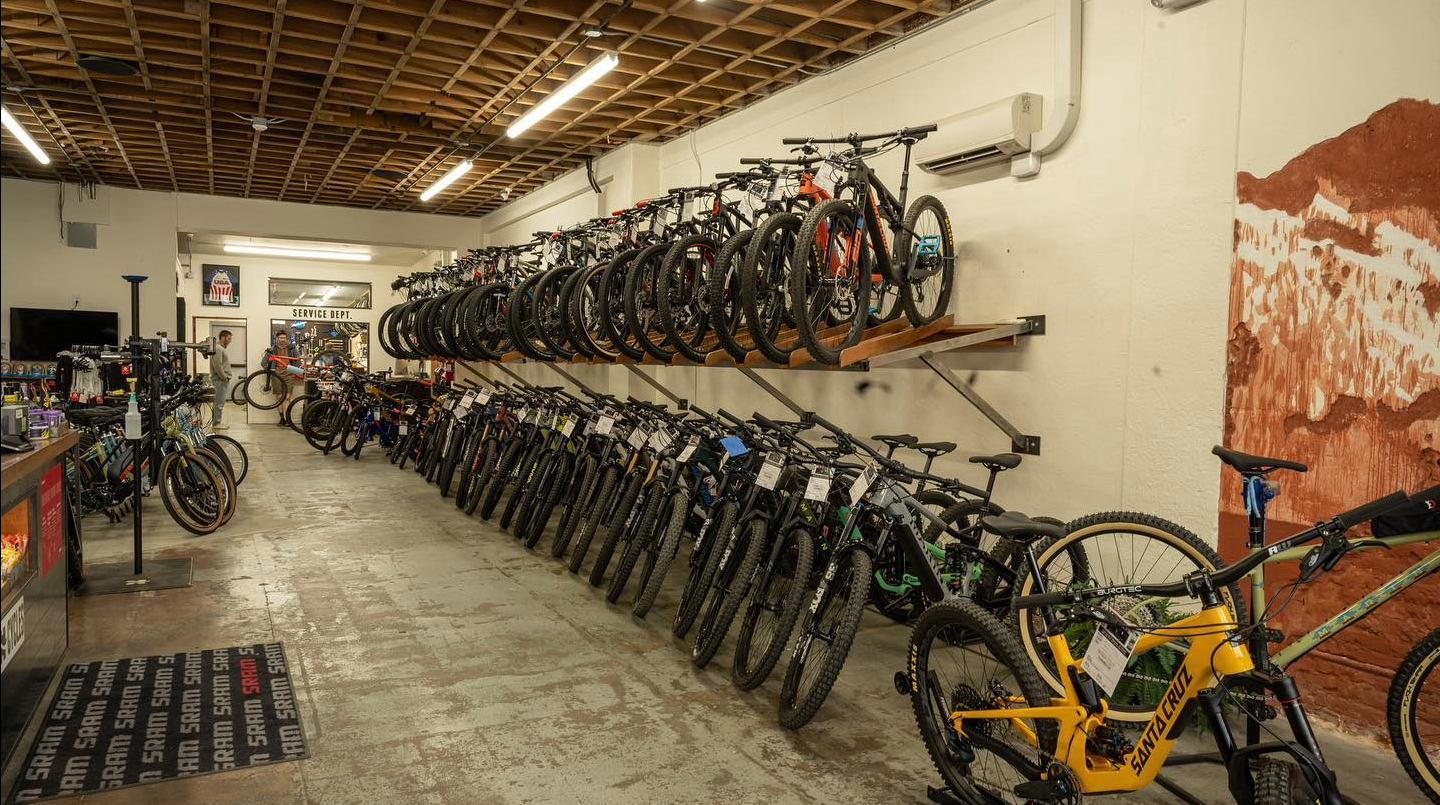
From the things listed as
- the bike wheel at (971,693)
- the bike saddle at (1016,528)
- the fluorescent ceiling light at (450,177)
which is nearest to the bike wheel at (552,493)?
the bike wheel at (971,693)

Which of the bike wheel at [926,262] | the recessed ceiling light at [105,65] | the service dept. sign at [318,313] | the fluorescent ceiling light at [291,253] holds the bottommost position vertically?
the bike wheel at [926,262]

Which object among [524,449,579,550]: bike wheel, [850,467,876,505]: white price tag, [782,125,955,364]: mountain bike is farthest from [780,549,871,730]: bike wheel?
[524,449,579,550]: bike wheel

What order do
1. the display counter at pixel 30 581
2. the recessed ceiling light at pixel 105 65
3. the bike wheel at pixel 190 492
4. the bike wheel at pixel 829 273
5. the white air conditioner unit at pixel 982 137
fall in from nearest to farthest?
the display counter at pixel 30 581 < the bike wheel at pixel 829 273 < the white air conditioner unit at pixel 982 137 < the recessed ceiling light at pixel 105 65 < the bike wheel at pixel 190 492

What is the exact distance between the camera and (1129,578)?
3406mm

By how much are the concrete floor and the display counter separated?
247 millimetres

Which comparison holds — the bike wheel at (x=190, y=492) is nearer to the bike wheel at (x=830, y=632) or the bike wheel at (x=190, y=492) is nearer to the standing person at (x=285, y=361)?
the bike wheel at (x=830, y=632)

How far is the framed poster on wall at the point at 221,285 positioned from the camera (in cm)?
1568

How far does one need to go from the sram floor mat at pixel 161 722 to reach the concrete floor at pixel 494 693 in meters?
0.08

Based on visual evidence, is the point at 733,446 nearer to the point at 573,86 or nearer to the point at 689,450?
Result: the point at 689,450

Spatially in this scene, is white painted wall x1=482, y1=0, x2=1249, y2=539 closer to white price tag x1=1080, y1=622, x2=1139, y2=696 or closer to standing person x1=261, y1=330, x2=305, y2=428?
white price tag x1=1080, y1=622, x2=1139, y2=696

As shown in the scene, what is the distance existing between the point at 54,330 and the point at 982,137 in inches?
398

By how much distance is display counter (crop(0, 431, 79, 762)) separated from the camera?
2.44m

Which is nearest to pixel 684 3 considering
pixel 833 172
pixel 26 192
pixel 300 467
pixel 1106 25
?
pixel 833 172

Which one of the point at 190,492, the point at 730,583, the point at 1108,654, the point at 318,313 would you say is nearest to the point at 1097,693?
the point at 1108,654
